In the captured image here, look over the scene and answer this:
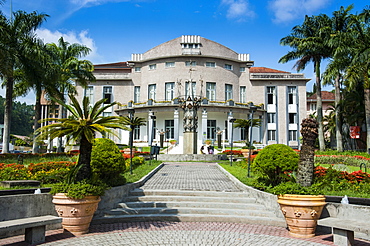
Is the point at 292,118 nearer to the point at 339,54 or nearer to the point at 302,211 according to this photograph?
the point at 339,54

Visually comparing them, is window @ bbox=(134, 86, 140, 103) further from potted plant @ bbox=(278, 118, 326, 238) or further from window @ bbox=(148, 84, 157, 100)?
potted plant @ bbox=(278, 118, 326, 238)

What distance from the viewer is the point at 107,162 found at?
9.87 meters

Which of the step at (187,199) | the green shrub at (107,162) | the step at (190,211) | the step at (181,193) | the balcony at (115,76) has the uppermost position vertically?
the balcony at (115,76)

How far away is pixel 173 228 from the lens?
320 inches

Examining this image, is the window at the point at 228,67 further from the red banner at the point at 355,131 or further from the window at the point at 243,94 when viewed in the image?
the red banner at the point at 355,131

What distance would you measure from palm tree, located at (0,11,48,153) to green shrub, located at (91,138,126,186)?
1328 cm

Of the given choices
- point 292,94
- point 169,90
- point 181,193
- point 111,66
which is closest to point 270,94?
point 292,94

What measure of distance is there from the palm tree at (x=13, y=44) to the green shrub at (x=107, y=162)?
13277 mm

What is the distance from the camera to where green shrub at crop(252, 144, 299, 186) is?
9875mm

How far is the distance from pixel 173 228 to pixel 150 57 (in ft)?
146

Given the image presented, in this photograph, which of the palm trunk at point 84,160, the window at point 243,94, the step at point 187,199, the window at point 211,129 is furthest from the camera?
the window at point 243,94

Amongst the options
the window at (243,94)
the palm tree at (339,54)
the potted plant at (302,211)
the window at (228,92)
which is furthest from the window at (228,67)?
the potted plant at (302,211)

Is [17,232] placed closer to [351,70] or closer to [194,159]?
[194,159]

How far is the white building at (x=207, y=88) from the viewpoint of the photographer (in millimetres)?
47875
